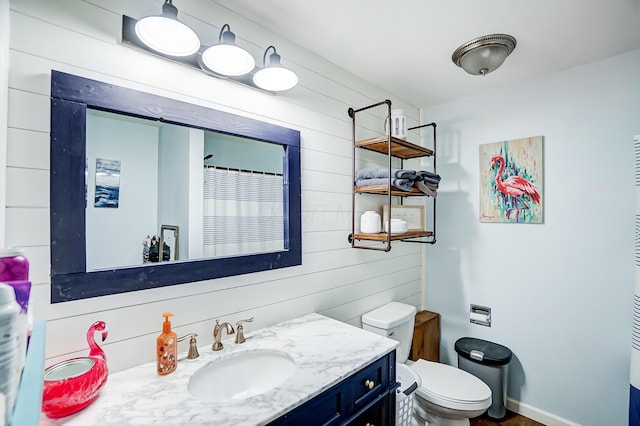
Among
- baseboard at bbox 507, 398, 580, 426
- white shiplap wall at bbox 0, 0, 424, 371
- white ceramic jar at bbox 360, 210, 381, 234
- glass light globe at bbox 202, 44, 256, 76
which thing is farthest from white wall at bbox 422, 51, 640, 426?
glass light globe at bbox 202, 44, 256, 76

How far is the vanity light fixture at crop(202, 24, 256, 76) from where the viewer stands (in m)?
1.23

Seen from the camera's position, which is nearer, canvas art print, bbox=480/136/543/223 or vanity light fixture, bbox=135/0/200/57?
vanity light fixture, bbox=135/0/200/57

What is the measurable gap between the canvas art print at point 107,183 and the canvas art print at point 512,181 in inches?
91.0

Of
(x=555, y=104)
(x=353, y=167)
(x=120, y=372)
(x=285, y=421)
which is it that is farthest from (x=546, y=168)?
(x=120, y=372)

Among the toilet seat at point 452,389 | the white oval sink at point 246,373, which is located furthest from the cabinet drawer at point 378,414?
the toilet seat at point 452,389

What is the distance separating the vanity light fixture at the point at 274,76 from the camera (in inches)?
55.4

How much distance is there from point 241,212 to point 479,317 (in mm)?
1991

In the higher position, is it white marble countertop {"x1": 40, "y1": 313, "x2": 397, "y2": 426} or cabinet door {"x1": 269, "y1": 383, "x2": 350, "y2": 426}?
white marble countertop {"x1": 40, "y1": 313, "x2": 397, "y2": 426}

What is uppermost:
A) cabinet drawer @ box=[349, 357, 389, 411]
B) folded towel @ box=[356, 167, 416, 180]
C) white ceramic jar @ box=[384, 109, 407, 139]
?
white ceramic jar @ box=[384, 109, 407, 139]

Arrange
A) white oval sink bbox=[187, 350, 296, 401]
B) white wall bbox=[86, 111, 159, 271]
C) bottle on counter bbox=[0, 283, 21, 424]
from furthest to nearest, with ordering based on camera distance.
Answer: white oval sink bbox=[187, 350, 296, 401] → white wall bbox=[86, 111, 159, 271] → bottle on counter bbox=[0, 283, 21, 424]

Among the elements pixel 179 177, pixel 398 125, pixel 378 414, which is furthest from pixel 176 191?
pixel 398 125

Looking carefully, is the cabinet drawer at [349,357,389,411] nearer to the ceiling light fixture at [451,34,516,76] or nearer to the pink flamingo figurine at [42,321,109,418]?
the pink flamingo figurine at [42,321,109,418]

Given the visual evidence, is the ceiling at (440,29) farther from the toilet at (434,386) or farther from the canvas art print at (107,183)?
the toilet at (434,386)

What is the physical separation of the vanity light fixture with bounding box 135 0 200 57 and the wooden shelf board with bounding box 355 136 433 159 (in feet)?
3.56
